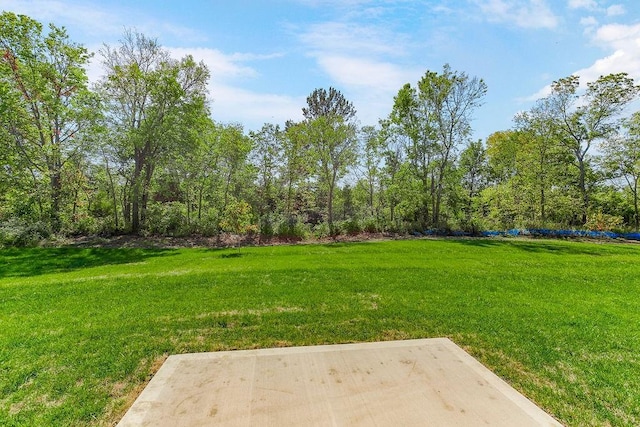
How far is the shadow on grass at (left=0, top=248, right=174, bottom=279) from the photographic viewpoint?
7.49 meters

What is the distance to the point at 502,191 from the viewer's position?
1891cm

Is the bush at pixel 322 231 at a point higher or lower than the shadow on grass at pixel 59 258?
higher

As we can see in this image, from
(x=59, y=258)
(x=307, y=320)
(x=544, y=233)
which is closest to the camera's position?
(x=307, y=320)

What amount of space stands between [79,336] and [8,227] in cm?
1127

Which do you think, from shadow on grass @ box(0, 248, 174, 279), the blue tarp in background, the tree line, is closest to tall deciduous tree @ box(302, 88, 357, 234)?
the tree line

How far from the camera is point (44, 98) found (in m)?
11.6

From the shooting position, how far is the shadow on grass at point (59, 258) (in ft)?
24.6

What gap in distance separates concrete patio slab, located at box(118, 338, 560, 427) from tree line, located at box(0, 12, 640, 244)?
8448mm

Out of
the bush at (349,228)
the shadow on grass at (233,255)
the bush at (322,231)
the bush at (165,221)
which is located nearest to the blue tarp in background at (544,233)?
the bush at (349,228)

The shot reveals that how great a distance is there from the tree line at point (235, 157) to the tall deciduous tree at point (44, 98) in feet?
0.15

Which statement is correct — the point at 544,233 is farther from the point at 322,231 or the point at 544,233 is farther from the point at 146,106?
the point at 146,106

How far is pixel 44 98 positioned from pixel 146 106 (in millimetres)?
3448

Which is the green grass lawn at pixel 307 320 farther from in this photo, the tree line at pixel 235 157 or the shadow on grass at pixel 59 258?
the tree line at pixel 235 157

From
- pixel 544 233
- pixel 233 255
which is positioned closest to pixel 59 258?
pixel 233 255
